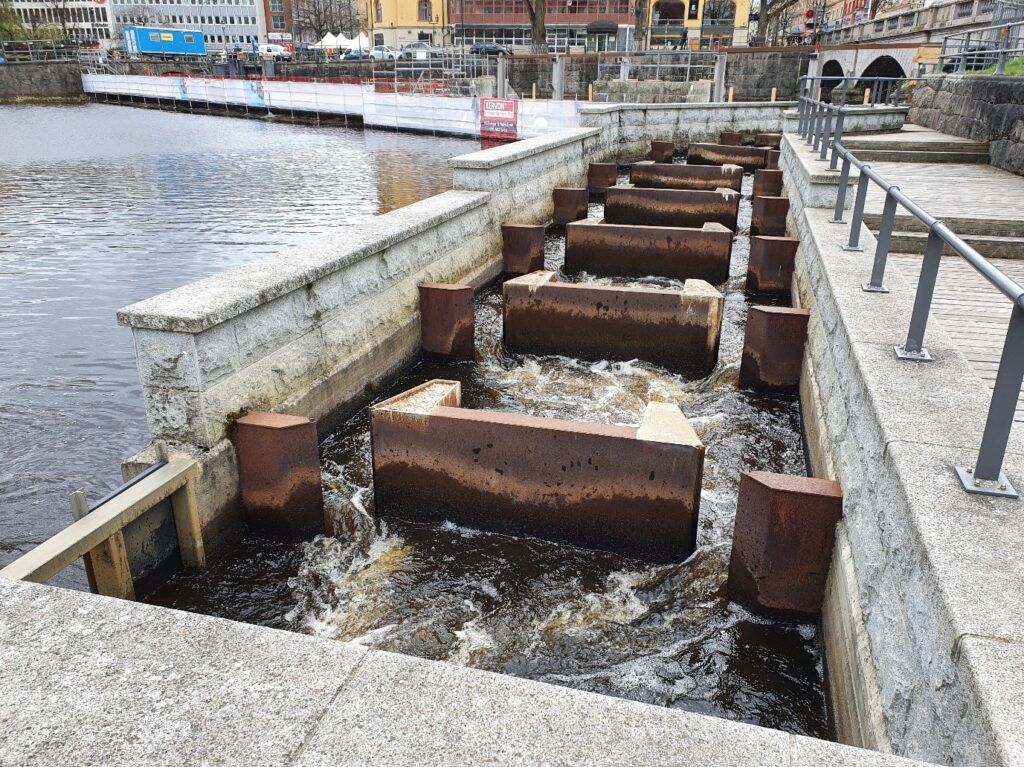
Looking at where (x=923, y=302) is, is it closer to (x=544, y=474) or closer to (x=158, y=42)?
(x=544, y=474)

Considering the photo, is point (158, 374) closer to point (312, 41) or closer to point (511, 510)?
point (511, 510)

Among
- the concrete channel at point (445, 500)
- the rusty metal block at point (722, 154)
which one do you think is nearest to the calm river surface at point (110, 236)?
the concrete channel at point (445, 500)

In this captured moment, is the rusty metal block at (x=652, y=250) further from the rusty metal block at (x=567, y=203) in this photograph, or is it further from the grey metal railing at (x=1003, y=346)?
the grey metal railing at (x=1003, y=346)

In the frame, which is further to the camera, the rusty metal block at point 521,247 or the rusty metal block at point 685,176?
the rusty metal block at point 685,176

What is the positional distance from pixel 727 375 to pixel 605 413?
1.67 meters

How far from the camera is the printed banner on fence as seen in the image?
1359 inches

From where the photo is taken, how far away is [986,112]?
15164 mm

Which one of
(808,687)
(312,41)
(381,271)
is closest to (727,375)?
(381,271)

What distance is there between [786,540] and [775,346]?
364 cm

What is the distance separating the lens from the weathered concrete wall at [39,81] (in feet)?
209

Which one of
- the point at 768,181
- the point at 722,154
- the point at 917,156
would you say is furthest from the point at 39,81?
the point at 917,156

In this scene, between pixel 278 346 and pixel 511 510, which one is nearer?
pixel 511 510

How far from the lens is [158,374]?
5027 millimetres

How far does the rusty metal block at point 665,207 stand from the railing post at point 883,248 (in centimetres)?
852
